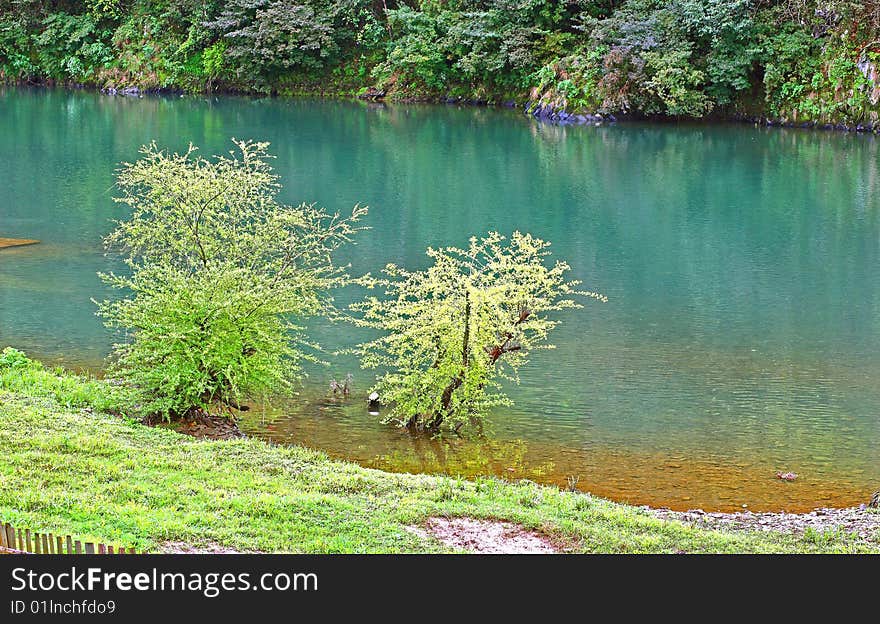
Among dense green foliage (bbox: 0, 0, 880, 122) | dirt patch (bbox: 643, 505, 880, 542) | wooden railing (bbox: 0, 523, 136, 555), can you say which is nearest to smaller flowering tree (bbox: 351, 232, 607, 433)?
dirt patch (bbox: 643, 505, 880, 542)

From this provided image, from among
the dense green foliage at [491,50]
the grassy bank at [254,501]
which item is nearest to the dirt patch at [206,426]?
the grassy bank at [254,501]

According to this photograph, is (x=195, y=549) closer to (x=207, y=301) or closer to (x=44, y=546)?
(x=44, y=546)

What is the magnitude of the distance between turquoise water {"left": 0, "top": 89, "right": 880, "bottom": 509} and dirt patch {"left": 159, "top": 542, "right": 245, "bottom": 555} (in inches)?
212

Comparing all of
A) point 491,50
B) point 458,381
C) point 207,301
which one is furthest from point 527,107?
point 207,301

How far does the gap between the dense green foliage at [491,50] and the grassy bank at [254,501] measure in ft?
132

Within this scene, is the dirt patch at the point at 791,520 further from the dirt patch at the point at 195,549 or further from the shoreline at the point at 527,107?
the shoreline at the point at 527,107

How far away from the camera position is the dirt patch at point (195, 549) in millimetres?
9070

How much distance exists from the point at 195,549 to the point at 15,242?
19933 millimetres

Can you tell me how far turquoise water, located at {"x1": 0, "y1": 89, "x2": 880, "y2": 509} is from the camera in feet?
50.1

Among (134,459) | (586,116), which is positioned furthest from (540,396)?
(586,116)

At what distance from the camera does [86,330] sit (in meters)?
19.9

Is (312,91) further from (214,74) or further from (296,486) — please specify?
(296,486)

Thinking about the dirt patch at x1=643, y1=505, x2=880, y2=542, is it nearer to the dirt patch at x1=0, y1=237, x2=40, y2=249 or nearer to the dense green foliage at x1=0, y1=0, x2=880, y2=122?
the dirt patch at x1=0, y1=237, x2=40, y2=249

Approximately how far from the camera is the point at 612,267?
2656 centimetres
